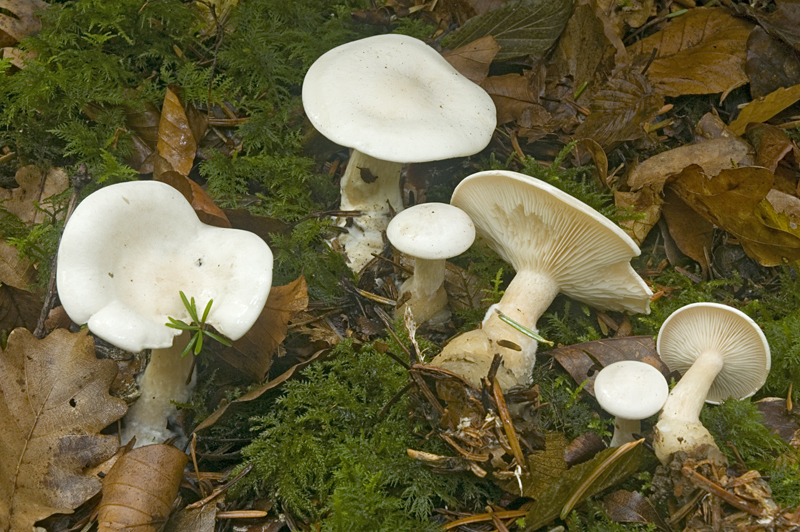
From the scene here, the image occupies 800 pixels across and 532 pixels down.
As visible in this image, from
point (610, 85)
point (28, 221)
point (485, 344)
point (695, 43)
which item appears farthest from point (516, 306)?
point (28, 221)

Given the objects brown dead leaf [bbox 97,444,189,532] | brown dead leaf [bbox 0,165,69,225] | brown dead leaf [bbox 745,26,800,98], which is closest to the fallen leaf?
brown dead leaf [bbox 745,26,800,98]

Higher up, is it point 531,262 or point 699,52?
point 699,52

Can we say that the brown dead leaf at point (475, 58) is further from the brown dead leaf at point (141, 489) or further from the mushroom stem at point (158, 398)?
the brown dead leaf at point (141, 489)

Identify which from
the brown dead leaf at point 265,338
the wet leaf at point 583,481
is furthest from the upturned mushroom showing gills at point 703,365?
the brown dead leaf at point 265,338

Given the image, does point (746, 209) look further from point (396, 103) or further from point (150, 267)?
point (150, 267)

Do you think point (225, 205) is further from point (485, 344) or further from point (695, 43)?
point (695, 43)

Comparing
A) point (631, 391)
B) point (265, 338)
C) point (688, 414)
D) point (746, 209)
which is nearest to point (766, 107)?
point (746, 209)
